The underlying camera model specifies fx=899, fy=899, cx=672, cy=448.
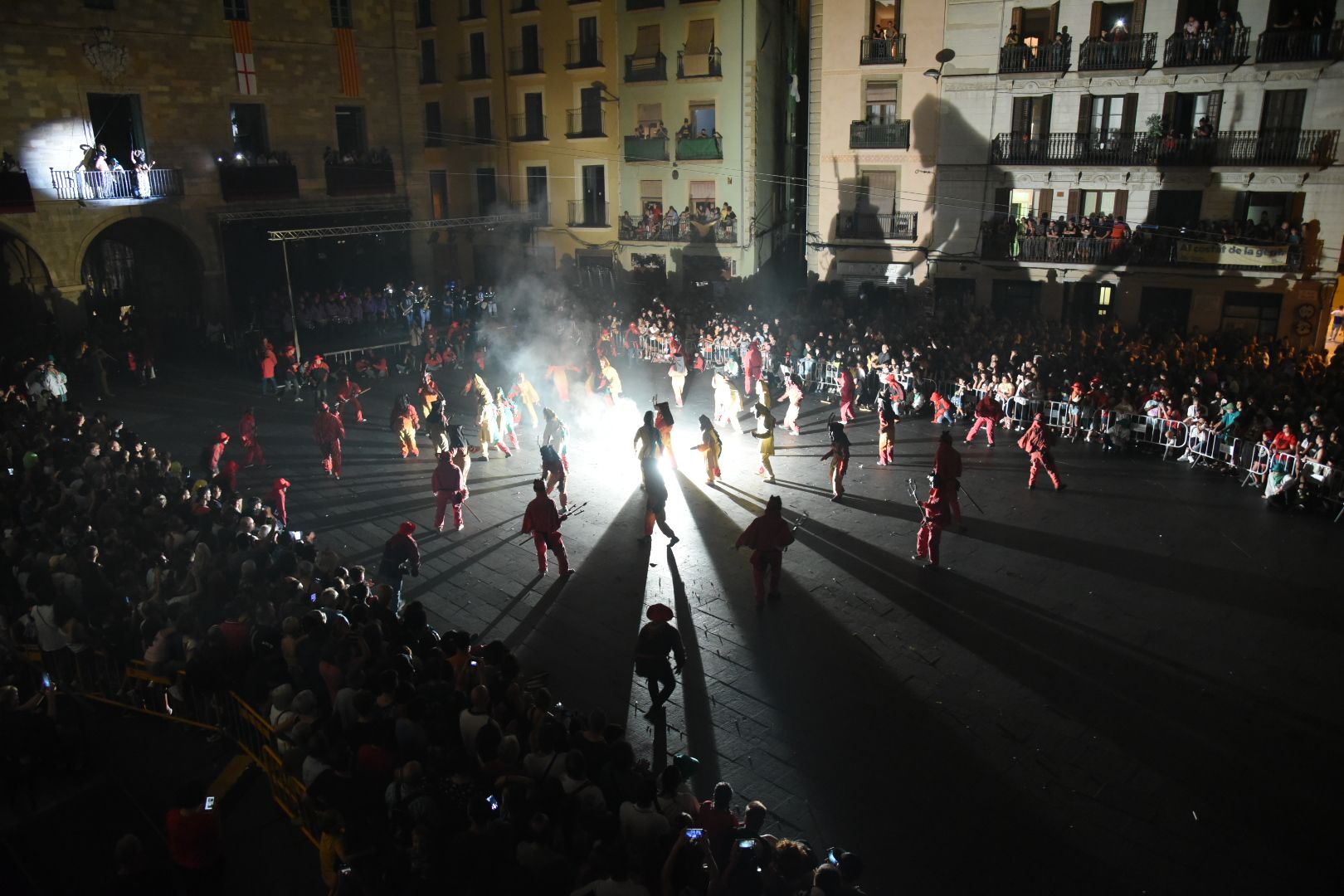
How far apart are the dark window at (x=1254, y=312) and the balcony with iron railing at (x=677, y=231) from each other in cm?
1449

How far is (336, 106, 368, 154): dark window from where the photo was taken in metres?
28.4

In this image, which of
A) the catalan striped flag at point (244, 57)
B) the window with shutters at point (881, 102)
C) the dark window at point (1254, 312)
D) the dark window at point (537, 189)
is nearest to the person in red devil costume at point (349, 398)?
the catalan striped flag at point (244, 57)

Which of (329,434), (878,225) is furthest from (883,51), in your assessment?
(329,434)

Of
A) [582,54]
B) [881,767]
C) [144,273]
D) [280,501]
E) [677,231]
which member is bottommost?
[881,767]

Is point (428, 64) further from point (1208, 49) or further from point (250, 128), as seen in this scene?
point (1208, 49)

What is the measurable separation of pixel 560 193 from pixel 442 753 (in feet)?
100

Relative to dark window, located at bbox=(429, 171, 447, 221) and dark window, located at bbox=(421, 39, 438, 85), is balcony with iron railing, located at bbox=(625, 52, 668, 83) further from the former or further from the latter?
dark window, located at bbox=(429, 171, 447, 221)

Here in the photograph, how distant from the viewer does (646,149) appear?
3119 cm

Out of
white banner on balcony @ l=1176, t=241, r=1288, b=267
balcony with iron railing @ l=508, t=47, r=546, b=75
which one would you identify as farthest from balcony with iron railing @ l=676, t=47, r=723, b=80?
white banner on balcony @ l=1176, t=241, r=1288, b=267

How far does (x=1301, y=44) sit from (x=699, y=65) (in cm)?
1667

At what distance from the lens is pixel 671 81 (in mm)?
30344

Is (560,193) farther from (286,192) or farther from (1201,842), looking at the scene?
(1201,842)

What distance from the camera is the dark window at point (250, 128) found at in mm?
25953

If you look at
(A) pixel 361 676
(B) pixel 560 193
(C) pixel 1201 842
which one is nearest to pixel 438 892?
(A) pixel 361 676
